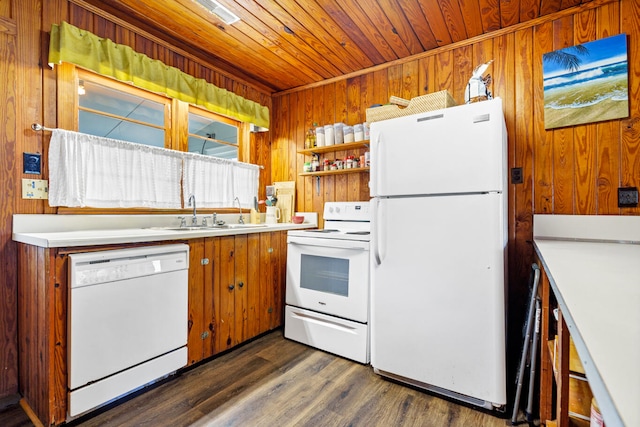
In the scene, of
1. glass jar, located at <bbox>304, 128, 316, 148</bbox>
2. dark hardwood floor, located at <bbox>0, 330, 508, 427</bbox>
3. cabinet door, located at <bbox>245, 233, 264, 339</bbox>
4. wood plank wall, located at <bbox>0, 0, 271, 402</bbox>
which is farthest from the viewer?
glass jar, located at <bbox>304, 128, 316, 148</bbox>

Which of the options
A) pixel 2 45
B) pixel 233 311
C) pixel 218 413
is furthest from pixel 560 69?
pixel 2 45

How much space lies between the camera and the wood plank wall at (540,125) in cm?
188

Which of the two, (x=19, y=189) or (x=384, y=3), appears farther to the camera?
(x=384, y=3)

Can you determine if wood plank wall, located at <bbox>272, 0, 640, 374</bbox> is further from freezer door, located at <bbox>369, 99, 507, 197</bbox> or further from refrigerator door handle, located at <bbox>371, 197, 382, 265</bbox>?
refrigerator door handle, located at <bbox>371, 197, 382, 265</bbox>

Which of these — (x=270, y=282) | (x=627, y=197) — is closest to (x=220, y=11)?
(x=270, y=282)

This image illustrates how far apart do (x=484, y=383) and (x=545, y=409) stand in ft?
0.91

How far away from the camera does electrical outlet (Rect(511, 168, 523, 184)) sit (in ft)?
7.04

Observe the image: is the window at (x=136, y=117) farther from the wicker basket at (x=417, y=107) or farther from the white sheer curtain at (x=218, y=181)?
the wicker basket at (x=417, y=107)

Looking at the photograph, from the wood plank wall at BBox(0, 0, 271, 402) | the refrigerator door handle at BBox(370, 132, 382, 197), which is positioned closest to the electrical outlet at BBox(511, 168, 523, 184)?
the refrigerator door handle at BBox(370, 132, 382, 197)

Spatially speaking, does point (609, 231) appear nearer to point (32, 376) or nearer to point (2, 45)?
point (32, 376)

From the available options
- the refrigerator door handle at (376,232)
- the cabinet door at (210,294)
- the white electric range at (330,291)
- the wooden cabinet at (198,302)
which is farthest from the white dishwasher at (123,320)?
the refrigerator door handle at (376,232)

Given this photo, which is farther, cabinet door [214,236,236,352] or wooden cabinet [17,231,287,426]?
cabinet door [214,236,236,352]

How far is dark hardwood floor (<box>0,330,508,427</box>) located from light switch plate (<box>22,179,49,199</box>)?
1163mm

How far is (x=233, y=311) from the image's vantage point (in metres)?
2.27
